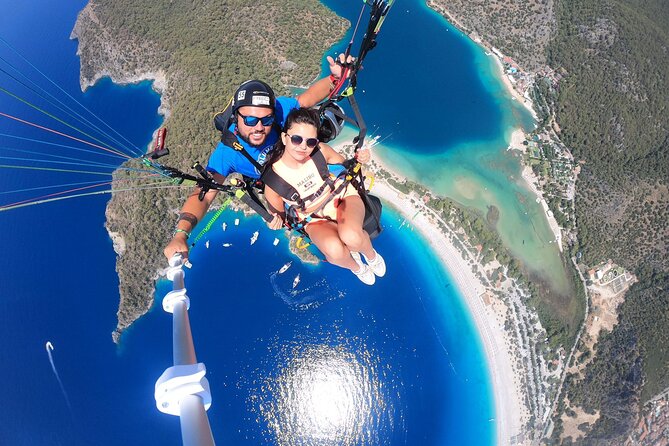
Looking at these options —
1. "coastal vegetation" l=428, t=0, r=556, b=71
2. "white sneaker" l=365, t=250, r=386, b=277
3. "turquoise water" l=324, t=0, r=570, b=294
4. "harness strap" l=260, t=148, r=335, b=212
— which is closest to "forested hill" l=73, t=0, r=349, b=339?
"turquoise water" l=324, t=0, r=570, b=294

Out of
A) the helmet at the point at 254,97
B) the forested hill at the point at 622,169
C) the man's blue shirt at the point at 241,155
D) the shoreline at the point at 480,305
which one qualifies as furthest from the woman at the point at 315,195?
the forested hill at the point at 622,169

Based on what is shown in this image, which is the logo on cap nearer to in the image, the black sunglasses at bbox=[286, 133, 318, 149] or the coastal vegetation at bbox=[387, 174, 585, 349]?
the black sunglasses at bbox=[286, 133, 318, 149]

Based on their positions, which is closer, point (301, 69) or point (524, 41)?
point (301, 69)

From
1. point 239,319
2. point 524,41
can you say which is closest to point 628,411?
point 239,319

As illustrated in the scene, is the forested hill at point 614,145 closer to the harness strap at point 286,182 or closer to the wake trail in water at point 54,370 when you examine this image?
the harness strap at point 286,182

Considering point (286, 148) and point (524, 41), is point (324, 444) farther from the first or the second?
point (524, 41)

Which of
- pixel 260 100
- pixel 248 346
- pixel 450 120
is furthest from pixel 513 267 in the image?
pixel 260 100
